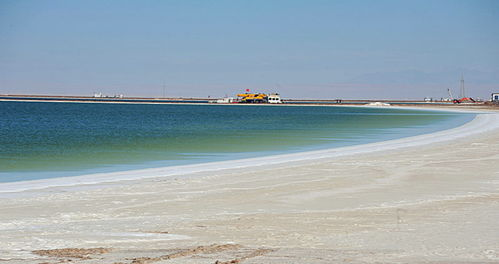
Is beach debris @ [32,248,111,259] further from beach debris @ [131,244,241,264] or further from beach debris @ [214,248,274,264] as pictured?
beach debris @ [214,248,274,264]

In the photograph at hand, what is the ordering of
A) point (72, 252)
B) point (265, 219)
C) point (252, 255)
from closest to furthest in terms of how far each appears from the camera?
point (252, 255) → point (72, 252) → point (265, 219)

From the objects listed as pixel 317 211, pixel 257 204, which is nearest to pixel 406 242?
pixel 317 211

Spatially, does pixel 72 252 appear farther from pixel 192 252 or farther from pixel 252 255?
pixel 252 255

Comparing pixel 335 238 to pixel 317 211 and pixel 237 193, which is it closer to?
pixel 317 211

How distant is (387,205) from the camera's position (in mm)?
13109

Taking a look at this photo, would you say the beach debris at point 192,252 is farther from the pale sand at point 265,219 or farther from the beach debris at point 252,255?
the beach debris at point 252,255

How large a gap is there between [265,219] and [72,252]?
3.60m

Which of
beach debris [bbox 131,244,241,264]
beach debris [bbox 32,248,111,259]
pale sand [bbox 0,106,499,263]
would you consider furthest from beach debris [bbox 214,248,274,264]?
beach debris [bbox 32,248,111,259]

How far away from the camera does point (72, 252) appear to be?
8.95 meters

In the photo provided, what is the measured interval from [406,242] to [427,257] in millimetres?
924

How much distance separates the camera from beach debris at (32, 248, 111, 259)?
8766 millimetres

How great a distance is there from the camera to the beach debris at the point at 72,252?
28.8ft

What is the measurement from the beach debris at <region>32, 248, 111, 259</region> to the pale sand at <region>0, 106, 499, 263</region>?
1 centimetres

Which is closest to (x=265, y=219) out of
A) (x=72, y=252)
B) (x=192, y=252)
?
(x=192, y=252)
